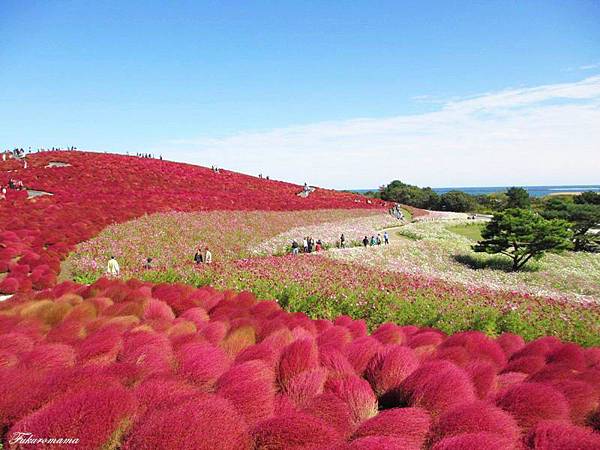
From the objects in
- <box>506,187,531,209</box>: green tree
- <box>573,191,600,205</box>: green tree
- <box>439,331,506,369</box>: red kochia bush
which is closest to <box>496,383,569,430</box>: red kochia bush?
<box>439,331,506,369</box>: red kochia bush

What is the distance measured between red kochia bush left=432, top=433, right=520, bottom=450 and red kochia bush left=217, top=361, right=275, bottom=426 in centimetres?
87

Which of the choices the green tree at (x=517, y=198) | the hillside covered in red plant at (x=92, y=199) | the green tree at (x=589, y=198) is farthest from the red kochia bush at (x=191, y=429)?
the green tree at (x=517, y=198)

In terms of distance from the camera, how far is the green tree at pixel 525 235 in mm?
20594

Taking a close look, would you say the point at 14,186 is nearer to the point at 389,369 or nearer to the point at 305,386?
the point at 305,386

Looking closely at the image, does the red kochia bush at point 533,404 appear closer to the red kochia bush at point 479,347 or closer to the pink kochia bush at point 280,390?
the pink kochia bush at point 280,390

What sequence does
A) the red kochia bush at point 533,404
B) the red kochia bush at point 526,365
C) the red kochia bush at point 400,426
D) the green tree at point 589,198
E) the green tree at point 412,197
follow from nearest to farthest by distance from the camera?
A: 1. the red kochia bush at point 400,426
2. the red kochia bush at point 533,404
3. the red kochia bush at point 526,365
4. the green tree at point 589,198
5. the green tree at point 412,197

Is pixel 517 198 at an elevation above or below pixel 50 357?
above

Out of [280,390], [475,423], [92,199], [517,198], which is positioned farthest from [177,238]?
[517,198]

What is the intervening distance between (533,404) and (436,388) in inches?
19.9

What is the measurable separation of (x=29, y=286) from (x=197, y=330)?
9946 mm

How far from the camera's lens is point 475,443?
1749 mm

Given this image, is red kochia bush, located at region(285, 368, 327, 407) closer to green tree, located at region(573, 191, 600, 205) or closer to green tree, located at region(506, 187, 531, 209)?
green tree, located at region(573, 191, 600, 205)

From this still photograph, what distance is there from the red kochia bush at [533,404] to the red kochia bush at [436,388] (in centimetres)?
20

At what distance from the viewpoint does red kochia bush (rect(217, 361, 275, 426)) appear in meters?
2.16
